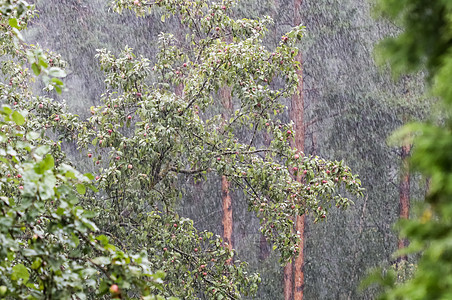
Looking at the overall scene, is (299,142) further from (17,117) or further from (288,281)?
(17,117)

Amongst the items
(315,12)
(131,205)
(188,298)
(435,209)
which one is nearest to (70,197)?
(435,209)

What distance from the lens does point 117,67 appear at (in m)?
4.56

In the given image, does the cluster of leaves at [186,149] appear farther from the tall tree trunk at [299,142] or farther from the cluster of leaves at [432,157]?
the tall tree trunk at [299,142]

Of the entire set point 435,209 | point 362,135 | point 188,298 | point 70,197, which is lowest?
point 435,209

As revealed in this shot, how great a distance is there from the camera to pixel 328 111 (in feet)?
43.2

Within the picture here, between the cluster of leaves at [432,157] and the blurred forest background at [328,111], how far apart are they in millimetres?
10791

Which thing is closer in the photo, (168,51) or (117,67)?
(117,67)

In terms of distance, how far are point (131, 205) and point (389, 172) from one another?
10.3 m

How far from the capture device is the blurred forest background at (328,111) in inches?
487

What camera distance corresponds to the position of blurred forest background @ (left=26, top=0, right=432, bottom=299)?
12.4 m

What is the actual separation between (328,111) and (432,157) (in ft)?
41.0

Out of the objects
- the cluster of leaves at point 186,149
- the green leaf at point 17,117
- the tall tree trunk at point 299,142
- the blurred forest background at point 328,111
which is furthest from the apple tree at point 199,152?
the blurred forest background at point 328,111

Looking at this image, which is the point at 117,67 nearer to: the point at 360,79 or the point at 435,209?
the point at 435,209

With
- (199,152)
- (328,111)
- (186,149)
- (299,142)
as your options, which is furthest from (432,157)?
(328,111)
